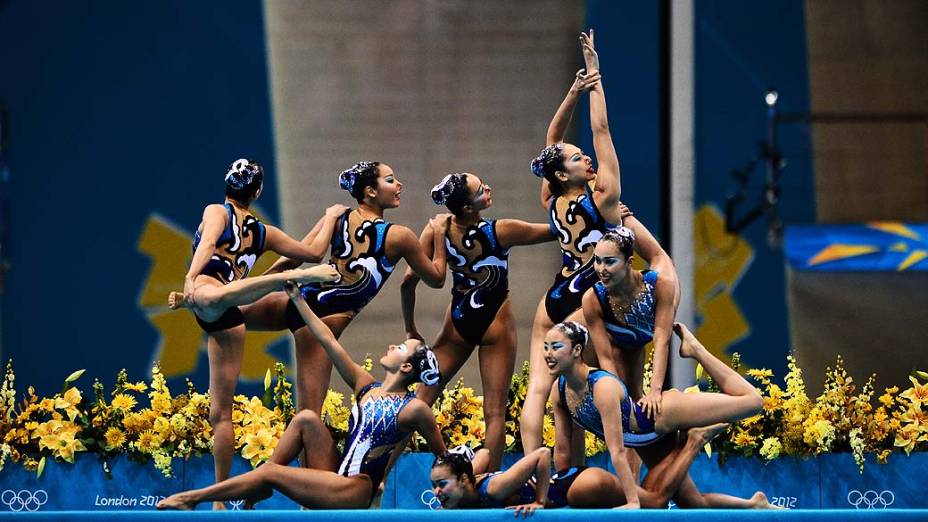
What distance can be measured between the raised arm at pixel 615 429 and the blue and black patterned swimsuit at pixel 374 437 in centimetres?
84

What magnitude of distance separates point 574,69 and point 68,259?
4.20 metres

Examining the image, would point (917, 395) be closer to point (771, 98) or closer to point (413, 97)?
point (771, 98)

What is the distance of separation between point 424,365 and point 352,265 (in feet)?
2.84

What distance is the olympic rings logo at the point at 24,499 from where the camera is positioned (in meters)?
7.25

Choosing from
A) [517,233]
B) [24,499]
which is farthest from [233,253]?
[24,499]

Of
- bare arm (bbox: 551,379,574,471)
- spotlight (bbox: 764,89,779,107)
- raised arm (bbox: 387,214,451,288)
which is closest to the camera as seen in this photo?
bare arm (bbox: 551,379,574,471)

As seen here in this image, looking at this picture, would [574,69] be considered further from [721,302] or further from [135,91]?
[135,91]

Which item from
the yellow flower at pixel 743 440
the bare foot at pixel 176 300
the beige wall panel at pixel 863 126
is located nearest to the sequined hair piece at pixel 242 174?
the bare foot at pixel 176 300

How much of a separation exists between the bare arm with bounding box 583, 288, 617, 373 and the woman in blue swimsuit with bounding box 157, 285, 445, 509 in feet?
2.44

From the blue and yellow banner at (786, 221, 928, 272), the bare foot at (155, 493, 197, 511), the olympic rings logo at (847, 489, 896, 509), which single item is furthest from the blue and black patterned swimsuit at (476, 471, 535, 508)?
the blue and yellow banner at (786, 221, 928, 272)

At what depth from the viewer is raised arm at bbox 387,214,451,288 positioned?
6.63 meters

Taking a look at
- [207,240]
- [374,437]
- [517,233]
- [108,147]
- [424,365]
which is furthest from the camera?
[108,147]

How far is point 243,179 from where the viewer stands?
6.50 metres

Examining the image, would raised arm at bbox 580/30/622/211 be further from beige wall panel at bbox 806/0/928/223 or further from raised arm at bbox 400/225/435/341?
beige wall panel at bbox 806/0/928/223
